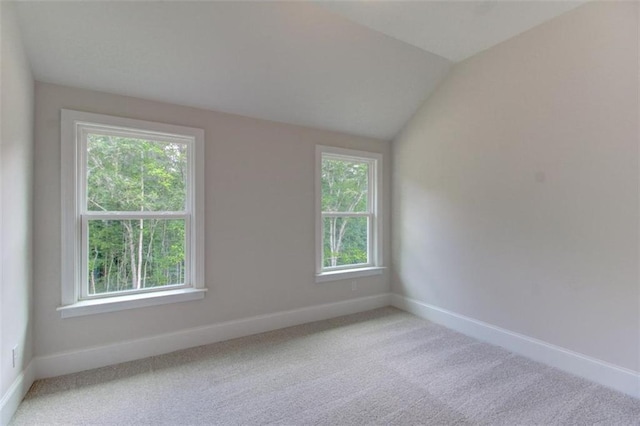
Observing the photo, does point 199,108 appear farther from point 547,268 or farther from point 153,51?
point 547,268

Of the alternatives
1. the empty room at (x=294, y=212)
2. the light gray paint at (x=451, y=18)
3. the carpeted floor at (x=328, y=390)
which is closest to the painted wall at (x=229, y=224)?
the empty room at (x=294, y=212)

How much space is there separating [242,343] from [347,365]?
1078 millimetres

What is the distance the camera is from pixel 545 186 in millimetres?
2650

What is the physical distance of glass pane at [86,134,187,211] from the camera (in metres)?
2.61

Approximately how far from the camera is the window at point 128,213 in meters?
2.46

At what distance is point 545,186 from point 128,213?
12.0ft

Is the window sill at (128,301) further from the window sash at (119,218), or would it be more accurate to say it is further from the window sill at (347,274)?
the window sill at (347,274)

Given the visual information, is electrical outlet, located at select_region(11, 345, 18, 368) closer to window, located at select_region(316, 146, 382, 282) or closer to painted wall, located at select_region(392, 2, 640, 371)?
window, located at select_region(316, 146, 382, 282)

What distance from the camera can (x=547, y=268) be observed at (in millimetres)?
2643

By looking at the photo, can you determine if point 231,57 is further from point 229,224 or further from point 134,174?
point 229,224

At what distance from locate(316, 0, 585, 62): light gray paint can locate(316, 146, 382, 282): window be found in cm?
148

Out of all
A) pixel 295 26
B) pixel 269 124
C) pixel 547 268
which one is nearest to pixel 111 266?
pixel 269 124

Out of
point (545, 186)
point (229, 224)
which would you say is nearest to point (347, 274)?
point (229, 224)

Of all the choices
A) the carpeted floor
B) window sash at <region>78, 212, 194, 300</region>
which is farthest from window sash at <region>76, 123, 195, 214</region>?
the carpeted floor
